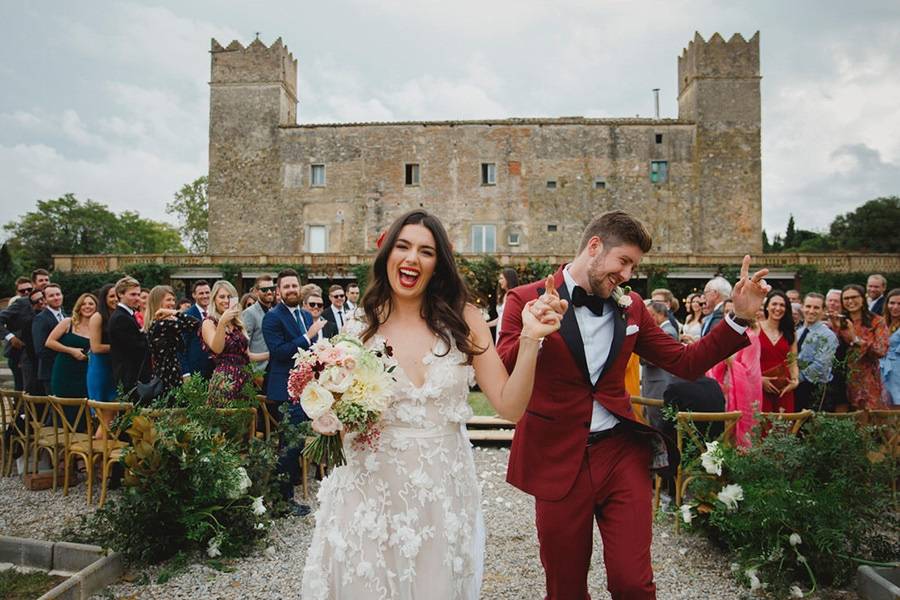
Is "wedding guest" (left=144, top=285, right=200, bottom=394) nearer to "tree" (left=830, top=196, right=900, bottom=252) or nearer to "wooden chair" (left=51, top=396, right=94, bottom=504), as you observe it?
"wooden chair" (left=51, top=396, right=94, bottom=504)

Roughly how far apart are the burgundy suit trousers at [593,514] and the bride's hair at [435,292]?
82 centimetres

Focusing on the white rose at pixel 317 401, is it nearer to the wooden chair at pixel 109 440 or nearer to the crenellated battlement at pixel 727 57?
the wooden chair at pixel 109 440

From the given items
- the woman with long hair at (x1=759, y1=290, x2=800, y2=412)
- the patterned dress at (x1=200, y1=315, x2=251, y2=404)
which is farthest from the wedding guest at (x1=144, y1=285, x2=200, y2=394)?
the woman with long hair at (x1=759, y1=290, x2=800, y2=412)

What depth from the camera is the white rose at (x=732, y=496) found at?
4039 millimetres

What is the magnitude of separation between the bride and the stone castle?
27886 millimetres

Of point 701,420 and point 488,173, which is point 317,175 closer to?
point 488,173

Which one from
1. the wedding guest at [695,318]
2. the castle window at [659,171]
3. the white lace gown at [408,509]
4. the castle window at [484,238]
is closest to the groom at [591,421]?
the white lace gown at [408,509]

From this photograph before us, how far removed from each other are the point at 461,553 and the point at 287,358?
3.90 m

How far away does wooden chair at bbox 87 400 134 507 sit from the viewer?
5035mm

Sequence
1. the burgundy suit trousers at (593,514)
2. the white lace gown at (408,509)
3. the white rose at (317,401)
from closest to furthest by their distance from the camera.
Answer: the white rose at (317,401), the white lace gown at (408,509), the burgundy suit trousers at (593,514)

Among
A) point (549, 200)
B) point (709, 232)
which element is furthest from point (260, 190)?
point (709, 232)

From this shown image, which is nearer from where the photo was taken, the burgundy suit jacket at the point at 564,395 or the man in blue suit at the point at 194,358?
the burgundy suit jacket at the point at 564,395

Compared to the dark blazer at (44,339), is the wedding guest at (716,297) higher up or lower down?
higher up

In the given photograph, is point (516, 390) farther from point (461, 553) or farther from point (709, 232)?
point (709, 232)
